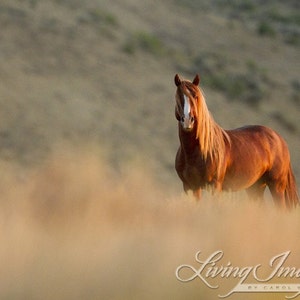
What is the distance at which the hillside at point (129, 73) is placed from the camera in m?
32.6

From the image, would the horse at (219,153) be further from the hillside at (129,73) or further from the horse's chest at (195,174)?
the hillside at (129,73)

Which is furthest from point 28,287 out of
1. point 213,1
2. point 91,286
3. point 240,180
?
point 213,1

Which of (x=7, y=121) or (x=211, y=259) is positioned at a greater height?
(x=211, y=259)

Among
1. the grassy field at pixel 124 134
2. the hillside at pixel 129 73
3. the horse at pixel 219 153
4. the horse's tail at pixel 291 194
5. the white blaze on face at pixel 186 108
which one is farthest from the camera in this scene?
the hillside at pixel 129 73

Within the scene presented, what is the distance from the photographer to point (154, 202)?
504 inches

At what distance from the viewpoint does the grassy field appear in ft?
34.0

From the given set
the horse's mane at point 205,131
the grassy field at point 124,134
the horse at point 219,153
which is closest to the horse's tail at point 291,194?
the horse at point 219,153

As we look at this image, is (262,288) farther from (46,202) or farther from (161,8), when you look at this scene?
(161,8)

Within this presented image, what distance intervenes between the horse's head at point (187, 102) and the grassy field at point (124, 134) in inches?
27.7

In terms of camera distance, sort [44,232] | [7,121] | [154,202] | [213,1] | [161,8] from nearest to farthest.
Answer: [44,232] < [154,202] < [7,121] < [161,8] < [213,1]

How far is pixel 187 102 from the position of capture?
1129 cm

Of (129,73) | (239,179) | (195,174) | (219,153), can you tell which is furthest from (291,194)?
(129,73)

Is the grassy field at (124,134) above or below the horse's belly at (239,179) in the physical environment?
below

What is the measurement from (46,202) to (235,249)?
279 cm
